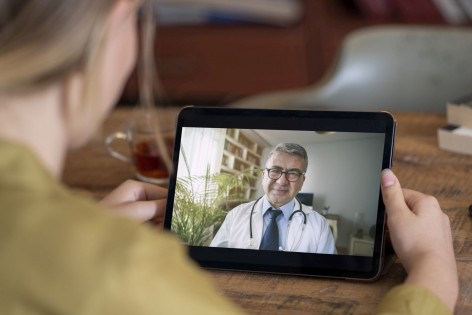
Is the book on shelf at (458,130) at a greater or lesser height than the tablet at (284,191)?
greater

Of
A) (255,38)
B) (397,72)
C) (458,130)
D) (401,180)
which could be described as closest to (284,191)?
(401,180)

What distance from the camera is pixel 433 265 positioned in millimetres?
875

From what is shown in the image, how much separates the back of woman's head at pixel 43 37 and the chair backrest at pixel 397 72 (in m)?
1.20

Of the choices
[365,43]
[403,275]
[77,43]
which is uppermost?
[365,43]

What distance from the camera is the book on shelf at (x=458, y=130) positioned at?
4.39 ft

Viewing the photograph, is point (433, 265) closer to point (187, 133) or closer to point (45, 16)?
point (187, 133)

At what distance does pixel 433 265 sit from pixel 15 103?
0.47 m

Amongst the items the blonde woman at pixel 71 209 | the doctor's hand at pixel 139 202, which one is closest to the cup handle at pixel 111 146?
the doctor's hand at pixel 139 202

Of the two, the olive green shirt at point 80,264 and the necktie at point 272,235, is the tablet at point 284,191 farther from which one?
the olive green shirt at point 80,264

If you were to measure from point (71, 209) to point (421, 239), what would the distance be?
0.44 m

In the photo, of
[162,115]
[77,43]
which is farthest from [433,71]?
[77,43]

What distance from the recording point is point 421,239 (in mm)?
917

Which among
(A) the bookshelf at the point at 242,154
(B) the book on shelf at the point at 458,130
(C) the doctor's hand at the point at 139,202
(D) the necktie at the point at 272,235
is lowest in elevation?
(D) the necktie at the point at 272,235

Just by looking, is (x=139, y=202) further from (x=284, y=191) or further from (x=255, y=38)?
(x=255, y=38)
